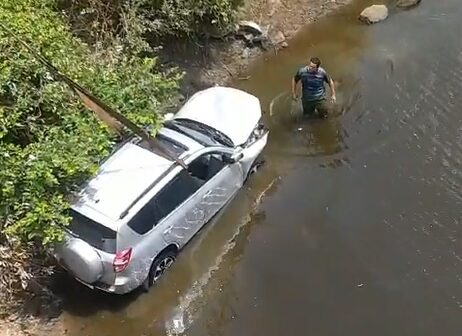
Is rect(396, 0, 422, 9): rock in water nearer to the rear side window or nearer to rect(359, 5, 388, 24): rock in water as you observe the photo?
rect(359, 5, 388, 24): rock in water

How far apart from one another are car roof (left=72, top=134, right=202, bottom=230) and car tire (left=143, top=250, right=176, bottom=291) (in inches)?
43.2

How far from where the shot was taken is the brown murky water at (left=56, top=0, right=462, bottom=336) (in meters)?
9.71

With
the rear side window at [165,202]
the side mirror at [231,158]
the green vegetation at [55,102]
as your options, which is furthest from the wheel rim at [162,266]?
the side mirror at [231,158]

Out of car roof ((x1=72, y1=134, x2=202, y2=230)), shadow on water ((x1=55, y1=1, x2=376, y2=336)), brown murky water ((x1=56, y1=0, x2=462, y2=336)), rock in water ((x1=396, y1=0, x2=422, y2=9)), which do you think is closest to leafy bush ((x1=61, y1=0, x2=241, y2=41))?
shadow on water ((x1=55, y1=1, x2=376, y2=336))

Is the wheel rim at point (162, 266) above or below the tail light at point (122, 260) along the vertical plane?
below

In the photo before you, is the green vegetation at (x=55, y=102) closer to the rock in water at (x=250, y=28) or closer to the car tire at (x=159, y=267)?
the car tire at (x=159, y=267)

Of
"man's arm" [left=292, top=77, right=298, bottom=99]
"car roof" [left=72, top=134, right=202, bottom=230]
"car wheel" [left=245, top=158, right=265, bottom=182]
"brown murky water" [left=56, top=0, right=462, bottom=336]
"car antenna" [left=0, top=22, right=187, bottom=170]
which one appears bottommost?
"brown murky water" [left=56, top=0, right=462, bottom=336]

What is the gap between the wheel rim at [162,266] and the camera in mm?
10047

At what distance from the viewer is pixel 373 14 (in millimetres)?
16219

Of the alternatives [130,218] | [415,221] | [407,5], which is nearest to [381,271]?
[415,221]

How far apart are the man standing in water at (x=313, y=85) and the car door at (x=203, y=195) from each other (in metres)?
2.41

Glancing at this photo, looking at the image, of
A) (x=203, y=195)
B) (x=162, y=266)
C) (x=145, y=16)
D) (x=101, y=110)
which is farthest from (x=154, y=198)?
(x=145, y=16)

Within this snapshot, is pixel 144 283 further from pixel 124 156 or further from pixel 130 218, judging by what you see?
pixel 124 156

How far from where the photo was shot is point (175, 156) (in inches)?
400
